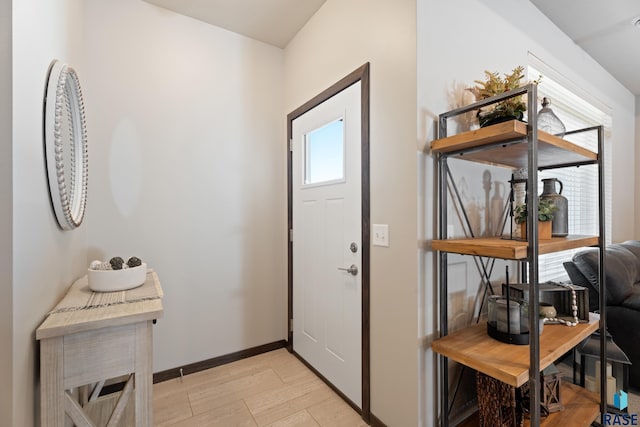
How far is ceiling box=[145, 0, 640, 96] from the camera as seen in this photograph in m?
2.16

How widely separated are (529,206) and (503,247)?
191 mm

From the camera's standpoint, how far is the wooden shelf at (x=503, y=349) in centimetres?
113

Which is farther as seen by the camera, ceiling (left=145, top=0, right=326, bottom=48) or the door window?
ceiling (left=145, top=0, right=326, bottom=48)

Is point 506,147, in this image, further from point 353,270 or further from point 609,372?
point 609,372

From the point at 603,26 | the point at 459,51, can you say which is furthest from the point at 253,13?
the point at 603,26

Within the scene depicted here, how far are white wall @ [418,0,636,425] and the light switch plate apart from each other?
220mm

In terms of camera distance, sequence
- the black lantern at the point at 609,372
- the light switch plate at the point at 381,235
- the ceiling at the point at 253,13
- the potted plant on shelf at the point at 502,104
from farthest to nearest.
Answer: the ceiling at the point at 253,13 → the black lantern at the point at 609,372 → the light switch plate at the point at 381,235 → the potted plant on shelf at the point at 502,104

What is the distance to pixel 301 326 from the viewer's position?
2459mm

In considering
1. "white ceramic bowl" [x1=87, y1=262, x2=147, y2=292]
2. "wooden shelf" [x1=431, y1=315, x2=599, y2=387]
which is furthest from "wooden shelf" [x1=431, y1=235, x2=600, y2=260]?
"white ceramic bowl" [x1=87, y1=262, x2=147, y2=292]

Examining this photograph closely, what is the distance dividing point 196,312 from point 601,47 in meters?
4.47

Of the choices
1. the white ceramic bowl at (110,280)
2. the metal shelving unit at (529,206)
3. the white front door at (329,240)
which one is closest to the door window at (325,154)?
Result: the white front door at (329,240)

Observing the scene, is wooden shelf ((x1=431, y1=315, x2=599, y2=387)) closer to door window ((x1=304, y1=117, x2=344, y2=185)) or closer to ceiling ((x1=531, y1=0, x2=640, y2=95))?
door window ((x1=304, y1=117, x2=344, y2=185))

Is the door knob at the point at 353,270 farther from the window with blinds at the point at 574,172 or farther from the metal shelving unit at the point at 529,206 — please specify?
the window with blinds at the point at 574,172

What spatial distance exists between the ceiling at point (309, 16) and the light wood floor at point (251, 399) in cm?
283
